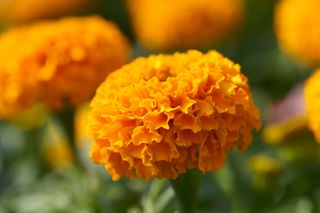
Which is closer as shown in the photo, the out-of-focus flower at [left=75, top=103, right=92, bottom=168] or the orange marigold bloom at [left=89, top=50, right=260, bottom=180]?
the orange marigold bloom at [left=89, top=50, right=260, bottom=180]

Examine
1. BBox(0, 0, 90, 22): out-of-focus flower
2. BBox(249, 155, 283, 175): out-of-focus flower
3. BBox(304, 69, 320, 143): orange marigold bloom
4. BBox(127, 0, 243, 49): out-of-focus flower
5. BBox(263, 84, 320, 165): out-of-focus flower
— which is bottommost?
BBox(304, 69, 320, 143): orange marigold bloom

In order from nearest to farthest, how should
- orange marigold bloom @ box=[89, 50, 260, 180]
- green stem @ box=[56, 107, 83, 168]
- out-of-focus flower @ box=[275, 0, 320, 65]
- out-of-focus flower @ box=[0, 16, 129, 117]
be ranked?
orange marigold bloom @ box=[89, 50, 260, 180] → out-of-focus flower @ box=[0, 16, 129, 117] → green stem @ box=[56, 107, 83, 168] → out-of-focus flower @ box=[275, 0, 320, 65]

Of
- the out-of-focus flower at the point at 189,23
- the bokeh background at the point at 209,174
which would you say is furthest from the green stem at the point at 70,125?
the out-of-focus flower at the point at 189,23

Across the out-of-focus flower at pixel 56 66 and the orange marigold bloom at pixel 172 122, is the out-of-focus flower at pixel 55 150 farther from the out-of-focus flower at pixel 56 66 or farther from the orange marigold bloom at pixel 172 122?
the orange marigold bloom at pixel 172 122

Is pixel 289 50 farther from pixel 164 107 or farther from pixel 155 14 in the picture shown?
pixel 164 107

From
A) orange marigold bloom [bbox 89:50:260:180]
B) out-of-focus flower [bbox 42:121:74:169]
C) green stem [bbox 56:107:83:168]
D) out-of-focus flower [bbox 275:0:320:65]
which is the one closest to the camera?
orange marigold bloom [bbox 89:50:260:180]

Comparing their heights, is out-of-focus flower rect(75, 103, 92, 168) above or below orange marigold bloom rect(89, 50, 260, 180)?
above

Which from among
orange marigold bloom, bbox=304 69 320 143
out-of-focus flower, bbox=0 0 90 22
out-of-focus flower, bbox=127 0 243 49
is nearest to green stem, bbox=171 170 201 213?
orange marigold bloom, bbox=304 69 320 143

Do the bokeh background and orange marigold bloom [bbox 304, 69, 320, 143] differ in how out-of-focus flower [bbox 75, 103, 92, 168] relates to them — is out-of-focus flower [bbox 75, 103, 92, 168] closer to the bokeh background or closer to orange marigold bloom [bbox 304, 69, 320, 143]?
the bokeh background
